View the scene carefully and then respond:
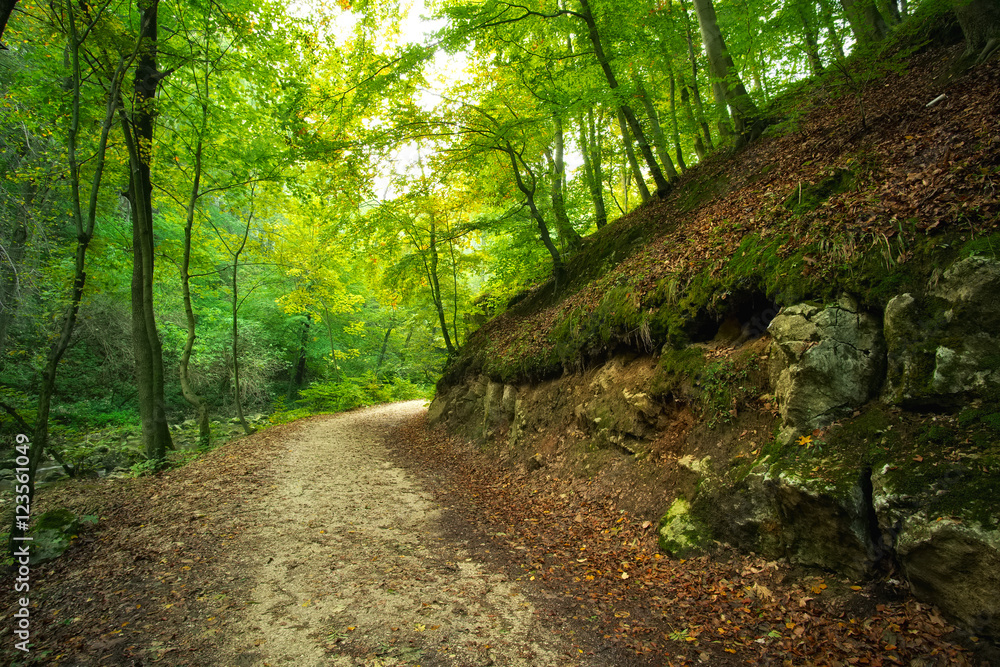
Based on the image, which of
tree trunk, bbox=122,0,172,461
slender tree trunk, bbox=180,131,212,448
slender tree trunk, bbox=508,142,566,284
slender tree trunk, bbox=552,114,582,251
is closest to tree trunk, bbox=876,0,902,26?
slender tree trunk, bbox=552,114,582,251

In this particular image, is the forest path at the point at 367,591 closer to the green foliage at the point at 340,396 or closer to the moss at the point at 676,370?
the moss at the point at 676,370

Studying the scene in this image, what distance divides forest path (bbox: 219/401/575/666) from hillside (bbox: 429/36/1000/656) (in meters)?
2.07

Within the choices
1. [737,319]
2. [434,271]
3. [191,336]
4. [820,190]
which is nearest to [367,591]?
[737,319]

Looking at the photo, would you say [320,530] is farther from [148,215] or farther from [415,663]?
[148,215]

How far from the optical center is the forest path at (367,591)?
3.44m

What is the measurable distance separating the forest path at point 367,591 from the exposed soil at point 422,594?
2cm

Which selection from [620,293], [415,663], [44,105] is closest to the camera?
[415,663]

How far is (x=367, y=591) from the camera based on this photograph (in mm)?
4348

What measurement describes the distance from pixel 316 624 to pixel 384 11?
40.2ft

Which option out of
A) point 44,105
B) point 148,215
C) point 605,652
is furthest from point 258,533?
point 44,105

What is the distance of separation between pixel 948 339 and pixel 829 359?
0.81 meters

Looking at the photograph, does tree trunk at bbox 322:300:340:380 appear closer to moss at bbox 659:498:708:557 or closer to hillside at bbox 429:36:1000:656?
hillside at bbox 429:36:1000:656

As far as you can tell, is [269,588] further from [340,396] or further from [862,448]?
[340,396]

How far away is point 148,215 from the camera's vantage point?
1007cm
